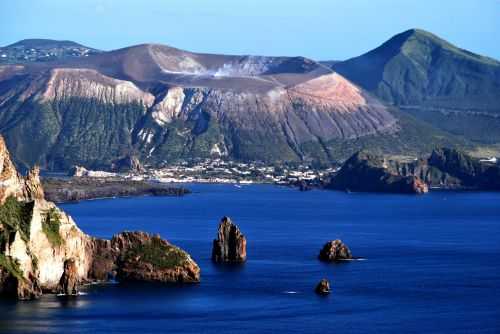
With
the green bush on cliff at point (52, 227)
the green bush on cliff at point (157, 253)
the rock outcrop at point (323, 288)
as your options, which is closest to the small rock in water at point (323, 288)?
the rock outcrop at point (323, 288)

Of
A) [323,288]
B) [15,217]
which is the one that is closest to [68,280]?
[15,217]

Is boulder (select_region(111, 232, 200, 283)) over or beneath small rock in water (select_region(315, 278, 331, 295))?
over

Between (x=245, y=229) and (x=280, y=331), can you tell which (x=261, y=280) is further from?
(x=245, y=229)

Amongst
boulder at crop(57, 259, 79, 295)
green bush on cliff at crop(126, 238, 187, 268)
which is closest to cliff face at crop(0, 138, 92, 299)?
boulder at crop(57, 259, 79, 295)

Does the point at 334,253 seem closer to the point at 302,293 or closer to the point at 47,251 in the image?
the point at 302,293

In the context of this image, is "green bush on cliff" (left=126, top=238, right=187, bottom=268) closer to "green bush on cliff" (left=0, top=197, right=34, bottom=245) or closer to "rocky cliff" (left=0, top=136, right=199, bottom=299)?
"rocky cliff" (left=0, top=136, right=199, bottom=299)

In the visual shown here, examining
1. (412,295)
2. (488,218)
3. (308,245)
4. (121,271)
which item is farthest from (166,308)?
(488,218)
